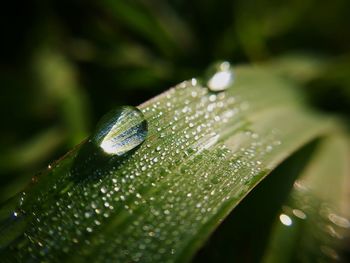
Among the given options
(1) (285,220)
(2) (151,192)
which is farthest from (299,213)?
(2) (151,192)

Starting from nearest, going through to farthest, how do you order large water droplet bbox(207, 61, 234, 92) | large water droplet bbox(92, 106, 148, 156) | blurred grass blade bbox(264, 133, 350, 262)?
large water droplet bbox(92, 106, 148, 156) < blurred grass blade bbox(264, 133, 350, 262) < large water droplet bbox(207, 61, 234, 92)

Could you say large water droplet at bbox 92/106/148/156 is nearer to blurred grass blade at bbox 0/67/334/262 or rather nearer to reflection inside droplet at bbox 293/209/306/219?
blurred grass blade at bbox 0/67/334/262

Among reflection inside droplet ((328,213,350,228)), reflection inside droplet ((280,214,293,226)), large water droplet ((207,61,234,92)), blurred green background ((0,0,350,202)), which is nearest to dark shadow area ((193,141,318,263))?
reflection inside droplet ((280,214,293,226))

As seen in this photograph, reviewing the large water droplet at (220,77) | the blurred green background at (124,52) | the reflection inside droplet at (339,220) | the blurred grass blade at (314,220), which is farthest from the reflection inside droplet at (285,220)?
the blurred green background at (124,52)

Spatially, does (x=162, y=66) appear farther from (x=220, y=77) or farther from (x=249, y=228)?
(x=249, y=228)

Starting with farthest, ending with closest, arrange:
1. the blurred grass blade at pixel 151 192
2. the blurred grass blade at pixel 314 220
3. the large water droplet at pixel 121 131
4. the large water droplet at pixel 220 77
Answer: the large water droplet at pixel 220 77
the blurred grass blade at pixel 314 220
the large water droplet at pixel 121 131
the blurred grass blade at pixel 151 192

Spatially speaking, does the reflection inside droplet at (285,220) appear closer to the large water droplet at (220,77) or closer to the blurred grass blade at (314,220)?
→ the blurred grass blade at (314,220)
